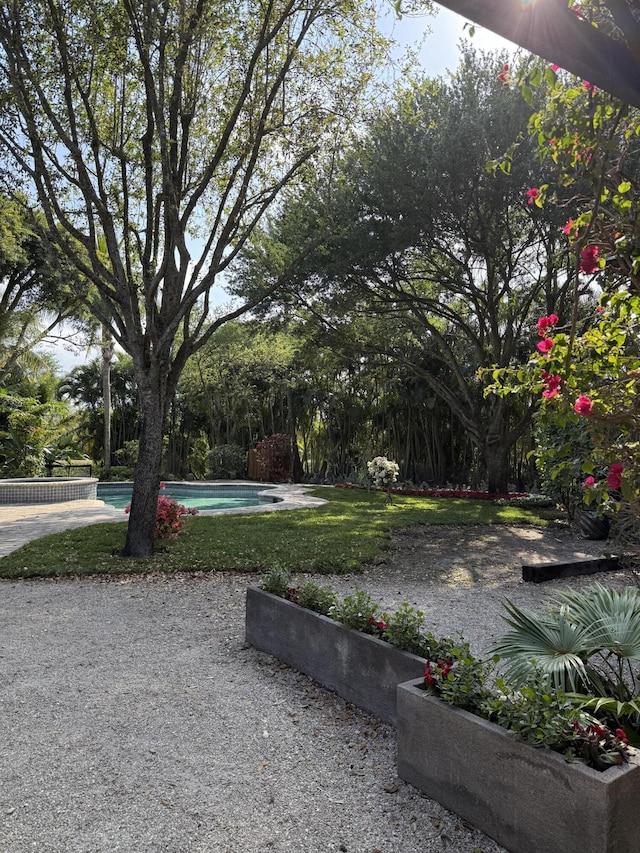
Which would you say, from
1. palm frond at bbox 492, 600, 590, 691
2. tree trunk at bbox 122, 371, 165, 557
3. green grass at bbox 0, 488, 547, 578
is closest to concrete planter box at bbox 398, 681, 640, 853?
palm frond at bbox 492, 600, 590, 691

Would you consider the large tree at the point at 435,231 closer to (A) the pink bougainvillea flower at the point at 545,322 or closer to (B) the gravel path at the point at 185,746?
(B) the gravel path at the point at 185,746

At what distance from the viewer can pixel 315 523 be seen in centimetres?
930

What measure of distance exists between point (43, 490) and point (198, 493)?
4684 mm

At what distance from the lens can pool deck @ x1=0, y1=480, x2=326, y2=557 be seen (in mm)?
8531

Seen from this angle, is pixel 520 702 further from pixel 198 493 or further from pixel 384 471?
pixel 198 493

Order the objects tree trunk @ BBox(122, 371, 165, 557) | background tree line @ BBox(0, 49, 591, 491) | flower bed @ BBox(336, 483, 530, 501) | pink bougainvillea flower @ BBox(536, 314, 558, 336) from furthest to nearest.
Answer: flower bed @ BBox(336, 483, 530, 501)
background tree line @ BBox(0, 49, 591, 491)
tree trunk @ BBox(122, 371, 165, 557)
pink bougainvillea flower @ BBox(536, 314, 558, 336)

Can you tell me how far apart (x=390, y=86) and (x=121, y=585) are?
6364mm

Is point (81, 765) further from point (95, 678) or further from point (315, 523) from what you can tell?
point (315, 523)

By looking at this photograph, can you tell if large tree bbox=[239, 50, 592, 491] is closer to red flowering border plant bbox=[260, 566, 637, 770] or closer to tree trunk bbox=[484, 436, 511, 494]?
tree trunk bbox=[484, 436, 511, 494]

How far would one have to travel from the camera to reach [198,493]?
56.2 ft

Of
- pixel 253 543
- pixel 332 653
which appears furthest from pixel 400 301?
pixel 332 653

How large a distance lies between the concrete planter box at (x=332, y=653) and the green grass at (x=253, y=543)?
2.30m

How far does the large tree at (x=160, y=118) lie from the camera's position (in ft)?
20.7

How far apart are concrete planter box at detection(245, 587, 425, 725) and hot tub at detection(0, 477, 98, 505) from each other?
10.8m
